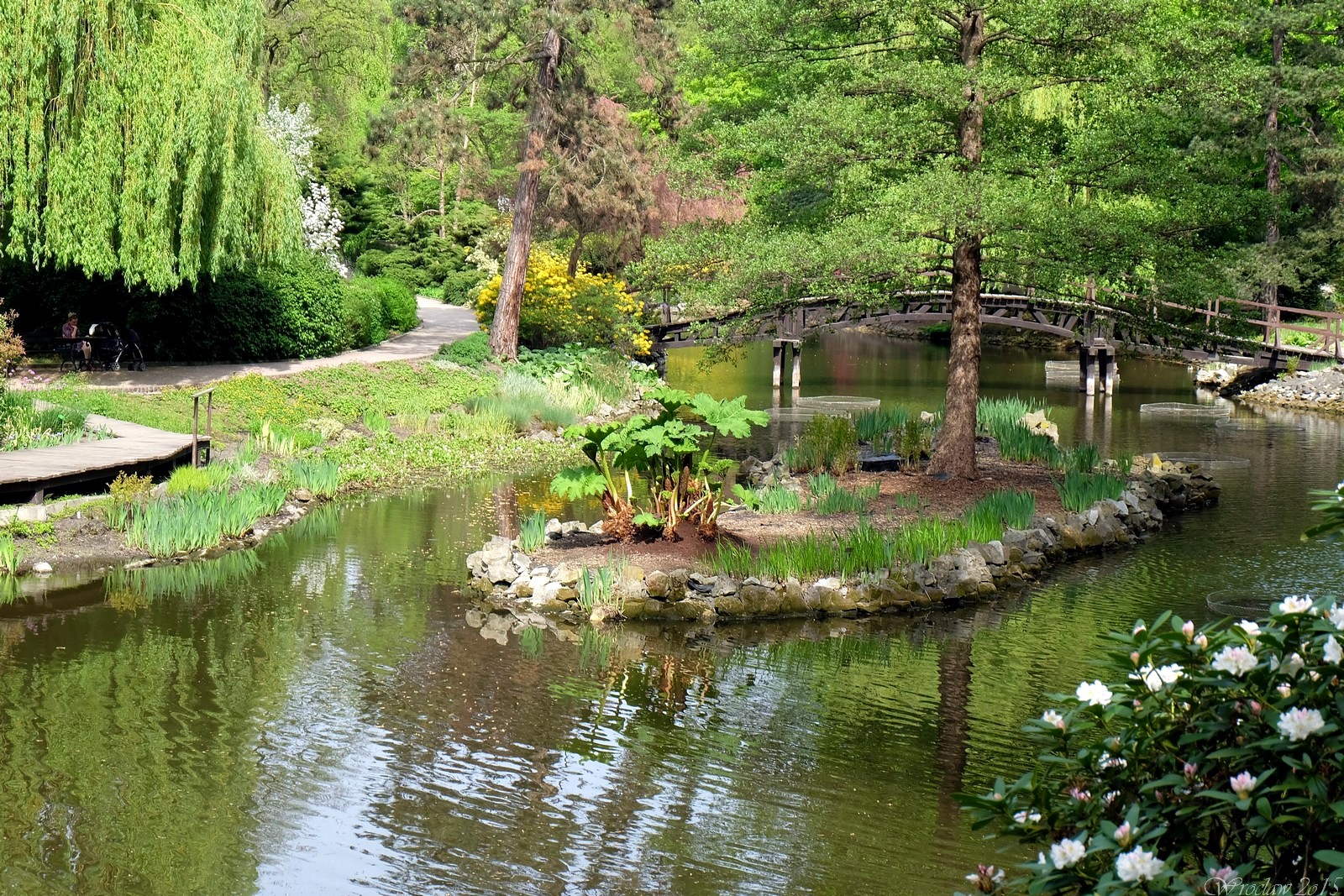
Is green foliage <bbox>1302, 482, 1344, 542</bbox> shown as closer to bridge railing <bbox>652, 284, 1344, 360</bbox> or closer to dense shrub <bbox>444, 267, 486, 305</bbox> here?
bridge railing <bbox>652, 284, 1344, 360</bbox>

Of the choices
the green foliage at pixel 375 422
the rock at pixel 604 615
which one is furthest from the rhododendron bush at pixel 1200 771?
the green foliage at pixel 375 422

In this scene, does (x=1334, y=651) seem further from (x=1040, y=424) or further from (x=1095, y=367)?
(x=1095, y=367)

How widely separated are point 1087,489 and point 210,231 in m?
13.7

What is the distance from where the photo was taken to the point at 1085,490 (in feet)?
54.2

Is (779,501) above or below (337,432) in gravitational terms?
below

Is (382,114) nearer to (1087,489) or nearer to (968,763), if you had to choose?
(1087,489)

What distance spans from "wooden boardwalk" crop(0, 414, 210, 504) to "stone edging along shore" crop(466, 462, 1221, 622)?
4.86 metres

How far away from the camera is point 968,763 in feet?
30.0

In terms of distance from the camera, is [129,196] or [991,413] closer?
[129,196]

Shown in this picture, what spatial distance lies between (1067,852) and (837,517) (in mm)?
11458

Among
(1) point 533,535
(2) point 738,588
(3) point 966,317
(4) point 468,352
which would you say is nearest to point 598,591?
(2) point 738,588

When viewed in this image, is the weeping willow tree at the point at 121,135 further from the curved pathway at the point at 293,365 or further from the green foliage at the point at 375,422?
the green foliage at the point at 375,422

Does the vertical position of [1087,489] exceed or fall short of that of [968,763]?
it exceeds it

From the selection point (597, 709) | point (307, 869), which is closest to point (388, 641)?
point (597, 709)
